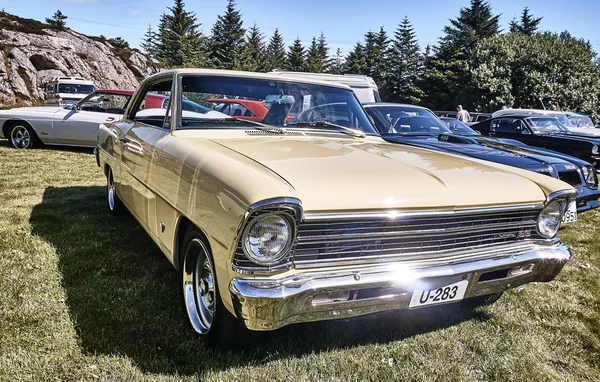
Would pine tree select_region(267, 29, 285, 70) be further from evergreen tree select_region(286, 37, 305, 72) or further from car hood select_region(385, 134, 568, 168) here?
car hood select_region(385, 134, 568, 168)

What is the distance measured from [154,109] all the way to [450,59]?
4159cm

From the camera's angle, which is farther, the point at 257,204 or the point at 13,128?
the point at 13,128

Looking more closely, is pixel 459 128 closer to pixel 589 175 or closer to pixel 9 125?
pixel 589 175

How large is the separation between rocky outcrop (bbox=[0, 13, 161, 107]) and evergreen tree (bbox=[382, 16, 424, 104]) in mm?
26502

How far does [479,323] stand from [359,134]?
1.58 metres

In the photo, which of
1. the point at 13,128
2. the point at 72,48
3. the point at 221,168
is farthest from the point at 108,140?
the point at 72,48

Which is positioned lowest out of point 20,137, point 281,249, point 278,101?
point 20,137

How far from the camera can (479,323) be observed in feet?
8.99

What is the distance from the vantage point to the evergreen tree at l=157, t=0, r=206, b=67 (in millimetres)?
43750

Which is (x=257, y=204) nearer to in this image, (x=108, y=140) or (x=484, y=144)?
(x=108, y=140)

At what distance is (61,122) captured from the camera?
29.1 ft

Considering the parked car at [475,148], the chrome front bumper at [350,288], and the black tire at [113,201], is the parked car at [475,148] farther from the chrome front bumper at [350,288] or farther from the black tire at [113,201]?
the black tire at [113,201]

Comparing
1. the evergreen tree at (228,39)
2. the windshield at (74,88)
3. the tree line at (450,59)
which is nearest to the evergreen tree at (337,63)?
the tree line at (450,59)

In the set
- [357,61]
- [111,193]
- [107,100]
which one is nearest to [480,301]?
[111,193]
